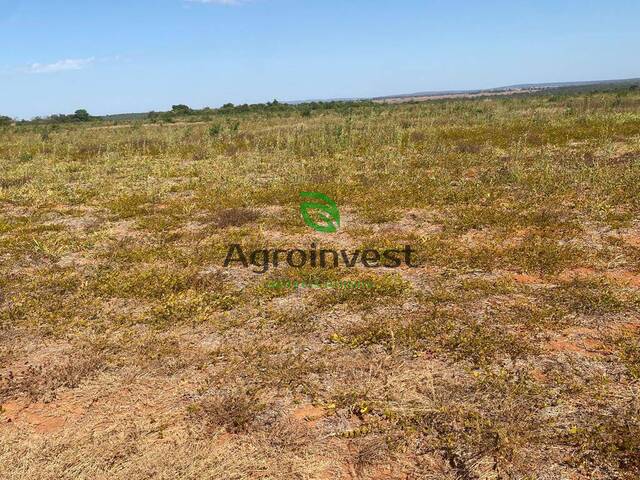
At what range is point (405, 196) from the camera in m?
12.0

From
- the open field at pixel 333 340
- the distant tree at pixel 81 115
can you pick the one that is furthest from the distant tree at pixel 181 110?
the open field at pixel 333 340

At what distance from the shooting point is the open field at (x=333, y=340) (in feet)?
12.6

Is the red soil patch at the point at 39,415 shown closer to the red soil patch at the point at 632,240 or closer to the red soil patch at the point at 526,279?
the red soil patch at the point at 526,279

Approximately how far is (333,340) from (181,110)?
66.3 meters

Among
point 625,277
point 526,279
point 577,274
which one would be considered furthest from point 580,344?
point 625,277

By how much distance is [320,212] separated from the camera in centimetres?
1115

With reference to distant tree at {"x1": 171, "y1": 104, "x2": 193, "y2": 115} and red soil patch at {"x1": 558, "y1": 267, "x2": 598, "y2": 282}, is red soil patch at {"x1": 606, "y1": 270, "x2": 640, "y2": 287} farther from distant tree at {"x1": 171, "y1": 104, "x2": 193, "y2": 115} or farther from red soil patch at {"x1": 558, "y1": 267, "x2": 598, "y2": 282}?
distant tree at {"x1": 171, "y1": 104, "x2": 193, "y2": 115}

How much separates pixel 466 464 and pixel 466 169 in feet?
40.9

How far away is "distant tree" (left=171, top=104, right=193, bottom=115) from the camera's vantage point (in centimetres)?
6406

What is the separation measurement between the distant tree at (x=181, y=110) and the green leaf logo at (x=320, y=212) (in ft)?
185

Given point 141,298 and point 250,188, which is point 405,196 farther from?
point 141,298

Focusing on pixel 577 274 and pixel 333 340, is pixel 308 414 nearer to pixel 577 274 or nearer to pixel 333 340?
pixel 333 340

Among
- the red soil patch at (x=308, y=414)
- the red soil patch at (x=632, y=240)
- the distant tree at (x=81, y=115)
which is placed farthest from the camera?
the distant tree at (x=81, y=115)

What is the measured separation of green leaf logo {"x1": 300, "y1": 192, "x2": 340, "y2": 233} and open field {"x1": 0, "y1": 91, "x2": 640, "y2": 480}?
245 mm
